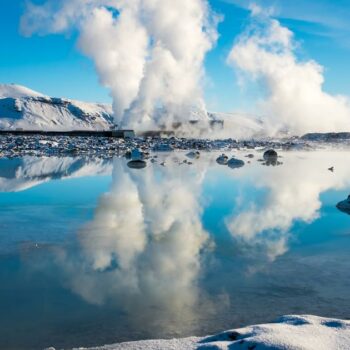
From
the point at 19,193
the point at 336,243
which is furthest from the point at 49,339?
the point at 19,193

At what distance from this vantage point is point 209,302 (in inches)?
222

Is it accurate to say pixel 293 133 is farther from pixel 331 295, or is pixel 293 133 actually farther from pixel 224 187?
pixel 331 295

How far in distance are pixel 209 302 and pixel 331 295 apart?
1.60 m

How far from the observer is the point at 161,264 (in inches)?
283

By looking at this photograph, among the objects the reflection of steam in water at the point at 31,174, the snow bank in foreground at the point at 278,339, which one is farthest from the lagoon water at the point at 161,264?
the reflection of steam in water at the point at 31,174

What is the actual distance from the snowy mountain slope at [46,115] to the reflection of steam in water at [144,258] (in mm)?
126923

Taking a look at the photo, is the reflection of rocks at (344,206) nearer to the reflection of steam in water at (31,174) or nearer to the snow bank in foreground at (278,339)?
the snow bank in foreground at (278,339)

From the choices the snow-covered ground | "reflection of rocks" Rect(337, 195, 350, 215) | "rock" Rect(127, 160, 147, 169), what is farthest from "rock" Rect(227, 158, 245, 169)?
the snow-covered ground

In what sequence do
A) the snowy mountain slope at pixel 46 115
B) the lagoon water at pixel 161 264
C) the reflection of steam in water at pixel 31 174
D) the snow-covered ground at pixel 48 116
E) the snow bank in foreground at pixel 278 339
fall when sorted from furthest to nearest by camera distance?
the snowy mountain slope at pixel 46 115 → the snow-covered ground at pixel 48 116 → the reflection of steam in water at pixel 31 174 → the lagoon water at pixel 161 264 → the snow bank in foreground at pixel 278 339

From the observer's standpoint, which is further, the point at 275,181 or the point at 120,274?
the point at 275,181

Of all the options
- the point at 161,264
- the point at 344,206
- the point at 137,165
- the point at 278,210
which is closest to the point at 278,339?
the point at 161,264

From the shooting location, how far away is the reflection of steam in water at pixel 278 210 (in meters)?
8.91

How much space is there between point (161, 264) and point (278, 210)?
5962mm

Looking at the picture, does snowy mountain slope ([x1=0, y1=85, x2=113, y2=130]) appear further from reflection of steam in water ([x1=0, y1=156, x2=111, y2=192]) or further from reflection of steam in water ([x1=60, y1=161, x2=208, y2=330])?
reflection of steam in water ([x1=60, y1=161, x2=208, y2=330])
